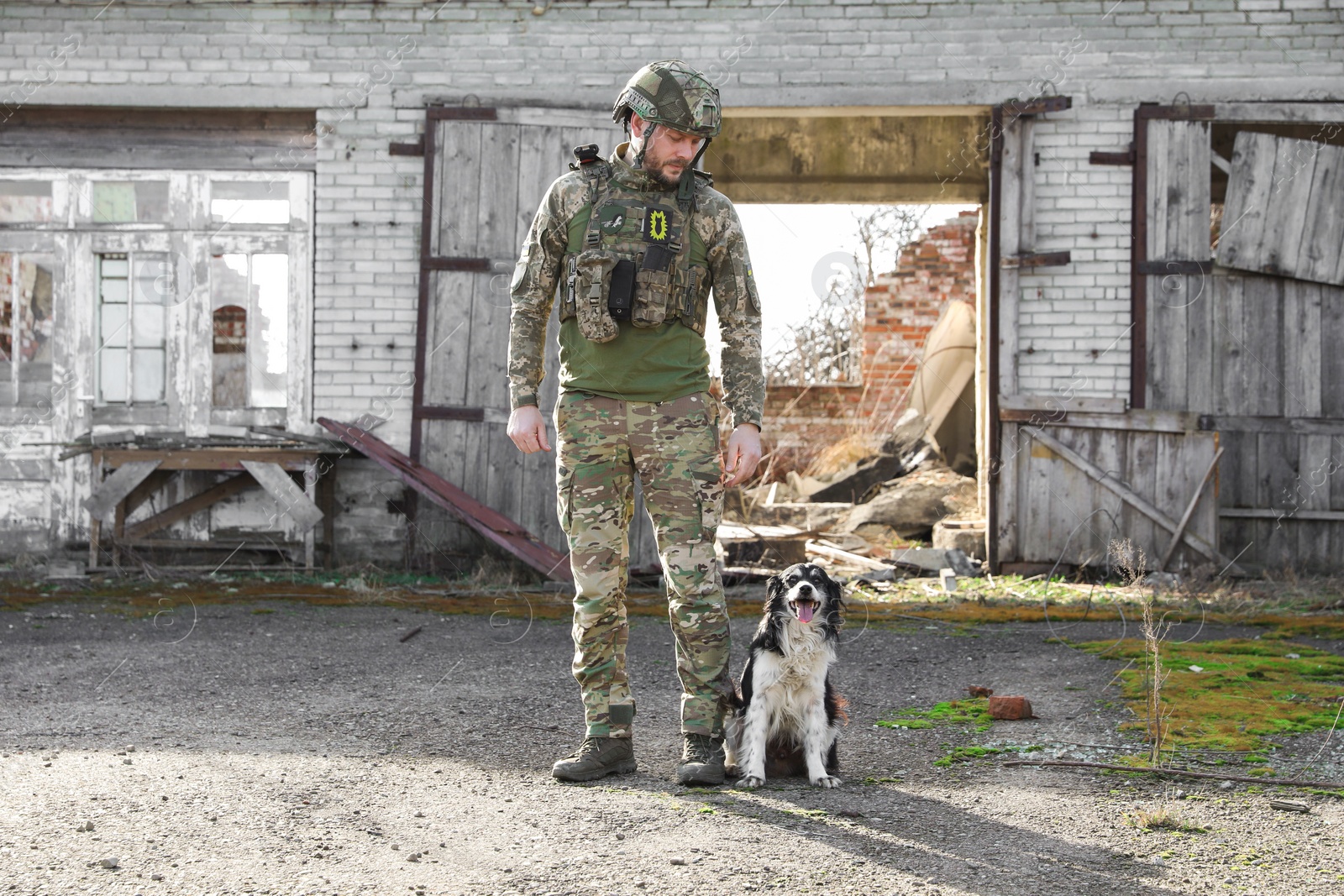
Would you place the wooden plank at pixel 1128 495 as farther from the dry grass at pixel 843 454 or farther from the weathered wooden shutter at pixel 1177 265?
the dry grass at pixel 843 454

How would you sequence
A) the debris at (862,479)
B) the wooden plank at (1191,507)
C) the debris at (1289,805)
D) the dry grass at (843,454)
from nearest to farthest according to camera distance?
the debris at (1289,805), the wooden plank at (1191,507), the debris at (862,479), the dry grass at (843,454)

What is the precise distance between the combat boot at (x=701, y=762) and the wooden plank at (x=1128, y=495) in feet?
17.2

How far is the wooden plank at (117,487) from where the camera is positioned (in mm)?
7691

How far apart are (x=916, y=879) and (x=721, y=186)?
860cm

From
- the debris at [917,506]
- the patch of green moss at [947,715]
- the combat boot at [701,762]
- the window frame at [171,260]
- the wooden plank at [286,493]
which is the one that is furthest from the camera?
the debris at [917,506]

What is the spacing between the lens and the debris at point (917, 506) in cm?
1083

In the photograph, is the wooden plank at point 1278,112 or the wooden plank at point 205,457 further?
the wooden plank at point 1278,112

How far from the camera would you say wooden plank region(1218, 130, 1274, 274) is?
7.97 meters

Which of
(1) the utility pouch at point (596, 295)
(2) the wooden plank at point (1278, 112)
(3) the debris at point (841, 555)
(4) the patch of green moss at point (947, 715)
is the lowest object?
(4) the patch of green moss at point (947, 715)

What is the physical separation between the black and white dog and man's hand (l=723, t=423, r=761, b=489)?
311mm

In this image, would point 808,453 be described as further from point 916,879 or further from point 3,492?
point 916,879

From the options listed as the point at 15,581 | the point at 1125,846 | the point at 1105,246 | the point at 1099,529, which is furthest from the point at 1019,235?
the point at 15,581

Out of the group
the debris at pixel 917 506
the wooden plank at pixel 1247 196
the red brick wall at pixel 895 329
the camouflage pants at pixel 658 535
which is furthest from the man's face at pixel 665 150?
the red brick wall at pixel 895 329

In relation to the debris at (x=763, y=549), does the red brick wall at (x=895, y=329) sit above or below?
above
